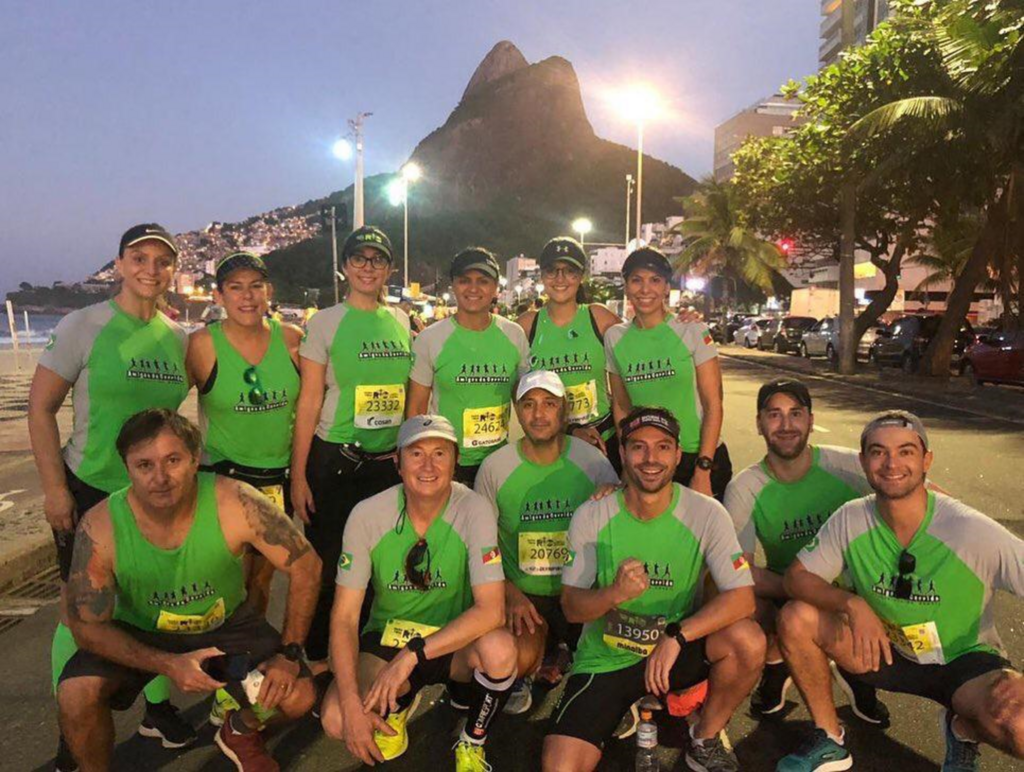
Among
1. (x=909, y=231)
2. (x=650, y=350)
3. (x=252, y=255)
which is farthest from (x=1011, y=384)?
(x=252, y=255)

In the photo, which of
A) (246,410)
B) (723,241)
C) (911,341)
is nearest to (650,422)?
(246,410)

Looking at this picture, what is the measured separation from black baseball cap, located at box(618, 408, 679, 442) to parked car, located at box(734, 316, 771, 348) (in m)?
35.8

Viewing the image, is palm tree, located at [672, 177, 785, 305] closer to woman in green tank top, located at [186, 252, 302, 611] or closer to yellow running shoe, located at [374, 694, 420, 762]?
woman in green tank top, located at [186, 252, 302, 611]

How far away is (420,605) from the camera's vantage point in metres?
3.34

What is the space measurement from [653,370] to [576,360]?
45cm

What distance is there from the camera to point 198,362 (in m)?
3.80

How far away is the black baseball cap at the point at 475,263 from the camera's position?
13.5 feet

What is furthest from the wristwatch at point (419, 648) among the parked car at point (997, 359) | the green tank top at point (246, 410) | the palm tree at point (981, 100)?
the parked car at point (997, 359)

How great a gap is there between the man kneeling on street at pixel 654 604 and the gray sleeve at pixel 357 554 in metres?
0.86

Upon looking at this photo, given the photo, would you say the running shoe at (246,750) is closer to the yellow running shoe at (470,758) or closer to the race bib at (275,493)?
the yellow running shoe at (470,758)

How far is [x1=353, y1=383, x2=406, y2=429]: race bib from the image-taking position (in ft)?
13.1

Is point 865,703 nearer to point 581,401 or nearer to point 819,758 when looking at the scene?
point 819,758

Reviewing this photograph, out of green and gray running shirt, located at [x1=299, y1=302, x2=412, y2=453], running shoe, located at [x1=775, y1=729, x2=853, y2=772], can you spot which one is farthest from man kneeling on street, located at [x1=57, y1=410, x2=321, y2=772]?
running shoe, located at [x1=775, y1=729, x2=853, y2=772]

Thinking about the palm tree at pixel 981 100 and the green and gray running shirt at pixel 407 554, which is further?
the palm tree at pixel 981 100
